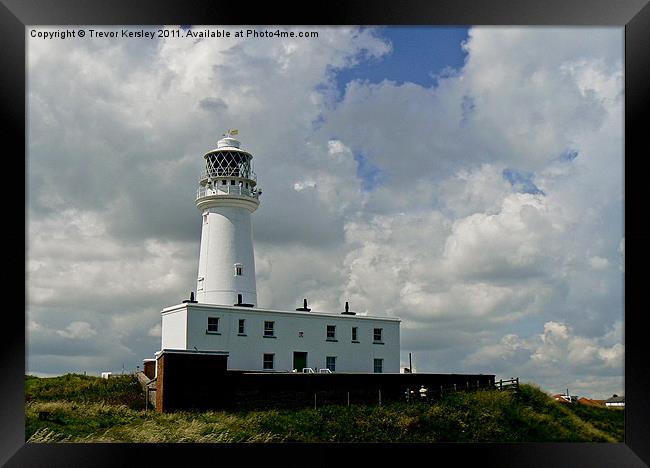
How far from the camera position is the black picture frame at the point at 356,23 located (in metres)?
5.52

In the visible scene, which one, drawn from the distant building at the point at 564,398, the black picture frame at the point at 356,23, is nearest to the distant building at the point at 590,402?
the distant building at the point at 564,398

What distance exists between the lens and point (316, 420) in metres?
16.4

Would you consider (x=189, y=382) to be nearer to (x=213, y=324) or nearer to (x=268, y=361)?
(x=213, y=324)

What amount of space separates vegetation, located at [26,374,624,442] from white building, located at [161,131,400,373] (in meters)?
2.24

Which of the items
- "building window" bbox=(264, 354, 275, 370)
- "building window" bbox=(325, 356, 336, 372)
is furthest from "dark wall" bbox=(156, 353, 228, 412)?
"building window" bbox=(325, 356, 336, 372)

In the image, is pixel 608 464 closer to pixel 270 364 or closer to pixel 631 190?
pixel 631 190

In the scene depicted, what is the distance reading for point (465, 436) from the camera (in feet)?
54.0

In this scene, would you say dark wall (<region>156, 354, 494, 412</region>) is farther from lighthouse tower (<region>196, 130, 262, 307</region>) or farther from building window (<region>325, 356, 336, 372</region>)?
lighthouse tower (<region>196, 130, 262, 307</region>)

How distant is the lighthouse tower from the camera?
20812 millimetres

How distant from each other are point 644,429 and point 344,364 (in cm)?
1514

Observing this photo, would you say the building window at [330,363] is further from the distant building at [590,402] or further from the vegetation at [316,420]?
the distant building at [590,402]

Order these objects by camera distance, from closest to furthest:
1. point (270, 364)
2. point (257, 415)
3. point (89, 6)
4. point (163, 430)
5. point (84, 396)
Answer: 1. point (89, 6)
2. point (163, 430)
3. point (257, 415)
4. point (84, 396)
5. point (270, 364)

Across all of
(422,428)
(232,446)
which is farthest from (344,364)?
(232,446)

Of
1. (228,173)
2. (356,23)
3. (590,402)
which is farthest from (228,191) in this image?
(356,23)
